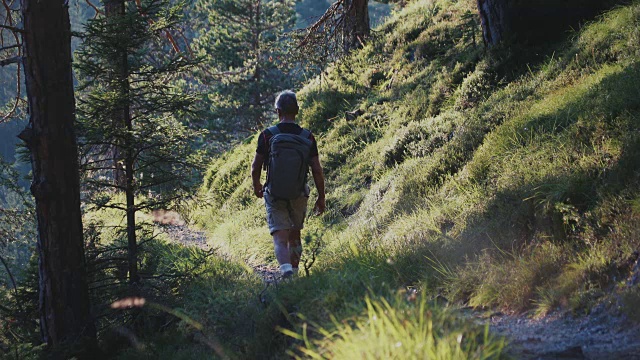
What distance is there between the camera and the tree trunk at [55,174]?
675cm

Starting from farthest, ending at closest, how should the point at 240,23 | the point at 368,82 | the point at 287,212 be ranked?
the point at 240,23 → the point at 368,82 → the point at 287,212

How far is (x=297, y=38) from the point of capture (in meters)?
14.1

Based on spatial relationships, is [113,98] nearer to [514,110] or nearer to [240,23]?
[514,110]

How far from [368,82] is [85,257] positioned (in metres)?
7.82

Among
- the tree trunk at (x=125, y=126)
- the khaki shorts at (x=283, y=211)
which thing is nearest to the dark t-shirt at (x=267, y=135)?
the khaki shorts at (x=283, y=211)

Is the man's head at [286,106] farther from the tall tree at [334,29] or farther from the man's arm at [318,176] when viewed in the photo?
the tall tree at [334,29]

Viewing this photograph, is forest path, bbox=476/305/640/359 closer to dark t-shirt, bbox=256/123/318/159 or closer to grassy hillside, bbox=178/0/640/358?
grassy hillside, bbox=178/0/640/358

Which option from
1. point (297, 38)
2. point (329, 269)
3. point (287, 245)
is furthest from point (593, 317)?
point (297, 38)

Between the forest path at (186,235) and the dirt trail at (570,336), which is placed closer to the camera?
the dirt trail at (570,336)

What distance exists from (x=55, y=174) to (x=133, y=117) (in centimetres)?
117

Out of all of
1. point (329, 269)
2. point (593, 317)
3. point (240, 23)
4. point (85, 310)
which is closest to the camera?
point (593, 317)

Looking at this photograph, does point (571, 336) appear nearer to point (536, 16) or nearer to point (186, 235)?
point (536, 16)

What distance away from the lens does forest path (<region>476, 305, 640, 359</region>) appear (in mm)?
3449

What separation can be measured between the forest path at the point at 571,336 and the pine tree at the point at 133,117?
4645 mm
